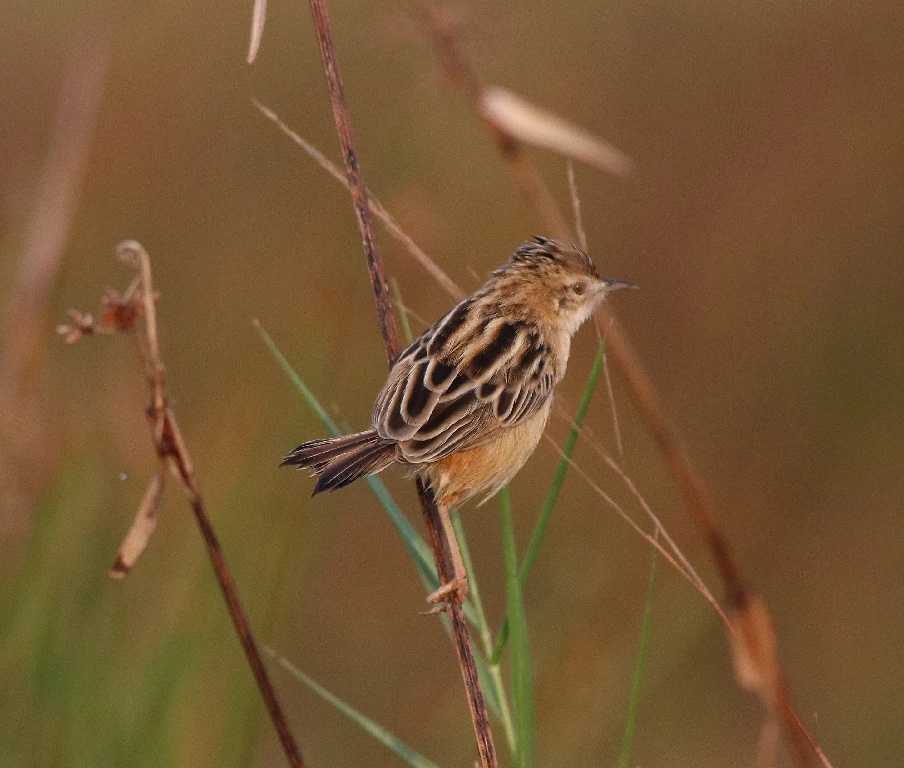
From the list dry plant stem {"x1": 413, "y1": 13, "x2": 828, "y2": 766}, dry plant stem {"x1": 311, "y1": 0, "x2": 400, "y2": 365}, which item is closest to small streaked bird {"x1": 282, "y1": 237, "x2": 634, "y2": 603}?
dry plant stem {"x1": 311, "y1": 0, "x2": 400, "y2": 365}

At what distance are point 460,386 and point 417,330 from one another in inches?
108

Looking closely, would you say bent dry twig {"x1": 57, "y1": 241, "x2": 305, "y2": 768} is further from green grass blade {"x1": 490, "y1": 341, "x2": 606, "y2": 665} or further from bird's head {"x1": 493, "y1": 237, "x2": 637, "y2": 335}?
bird's head {"x1": 493, "y1": 237, "x2": 637, "y2": 335}

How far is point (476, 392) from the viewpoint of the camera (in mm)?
3152

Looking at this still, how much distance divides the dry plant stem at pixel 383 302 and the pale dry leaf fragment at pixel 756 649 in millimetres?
969

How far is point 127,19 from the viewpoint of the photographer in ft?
30.9

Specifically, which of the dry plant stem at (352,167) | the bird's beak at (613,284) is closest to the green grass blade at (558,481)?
the dry plant stem at (352,167)

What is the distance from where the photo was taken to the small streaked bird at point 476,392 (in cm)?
284

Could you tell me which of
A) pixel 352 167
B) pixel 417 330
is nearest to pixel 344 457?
pixel 352 167

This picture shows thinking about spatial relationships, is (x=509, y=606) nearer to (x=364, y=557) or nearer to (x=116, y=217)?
(x=364, y=557)

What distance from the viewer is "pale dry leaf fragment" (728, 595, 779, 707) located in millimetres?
1305

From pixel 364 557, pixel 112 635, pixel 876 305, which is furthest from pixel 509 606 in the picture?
pixel 876 305

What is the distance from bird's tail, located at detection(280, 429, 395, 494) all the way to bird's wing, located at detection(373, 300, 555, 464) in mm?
64

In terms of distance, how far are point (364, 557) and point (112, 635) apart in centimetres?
439

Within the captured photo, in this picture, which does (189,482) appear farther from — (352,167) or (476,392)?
(476,392)
